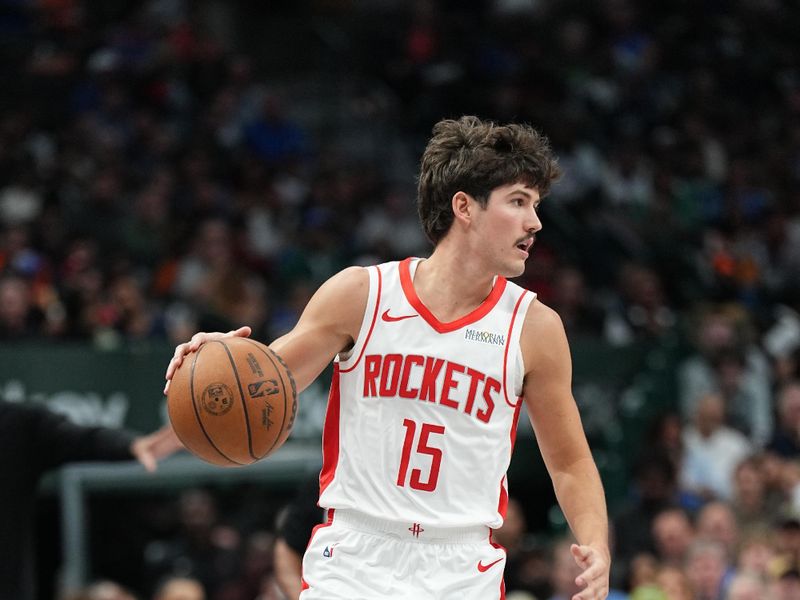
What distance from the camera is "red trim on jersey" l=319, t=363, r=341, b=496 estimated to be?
15.8 feet

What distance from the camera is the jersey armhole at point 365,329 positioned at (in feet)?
15.7

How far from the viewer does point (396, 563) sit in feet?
15.1

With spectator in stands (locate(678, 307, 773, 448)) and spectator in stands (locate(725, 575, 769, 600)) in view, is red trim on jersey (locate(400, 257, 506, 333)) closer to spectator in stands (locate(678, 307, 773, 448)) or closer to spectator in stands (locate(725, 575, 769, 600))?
spectator in stands (locate(725, 575, 769, 600))

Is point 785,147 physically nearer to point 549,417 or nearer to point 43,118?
point 43,118

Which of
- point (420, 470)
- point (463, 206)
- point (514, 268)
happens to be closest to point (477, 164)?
point (463, 206)

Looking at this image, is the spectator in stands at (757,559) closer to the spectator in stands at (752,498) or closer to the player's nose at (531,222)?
the spectator in stands at (752,498)

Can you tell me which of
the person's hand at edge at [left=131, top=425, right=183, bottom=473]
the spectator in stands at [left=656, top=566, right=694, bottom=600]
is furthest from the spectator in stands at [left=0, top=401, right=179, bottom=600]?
the spectator in stands at [left=656, top=566, right=694, bottom=600]

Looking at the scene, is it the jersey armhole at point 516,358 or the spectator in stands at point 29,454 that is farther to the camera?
the spectator in stands at point 29,454

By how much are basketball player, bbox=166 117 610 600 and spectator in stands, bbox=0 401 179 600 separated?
5.23 ft

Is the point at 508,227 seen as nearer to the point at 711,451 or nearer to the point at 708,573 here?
the point at 708,573

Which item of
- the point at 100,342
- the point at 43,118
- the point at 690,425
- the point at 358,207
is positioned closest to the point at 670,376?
the point at 690,425

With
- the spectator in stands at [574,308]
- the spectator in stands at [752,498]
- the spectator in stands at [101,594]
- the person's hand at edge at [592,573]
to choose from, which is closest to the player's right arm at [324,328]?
the person's hand at edge at [592,573]

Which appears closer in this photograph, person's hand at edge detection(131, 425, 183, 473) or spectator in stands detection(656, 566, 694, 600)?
person's hand at edge detection(131, 425, 183, 473)

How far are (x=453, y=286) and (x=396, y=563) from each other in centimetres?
100
